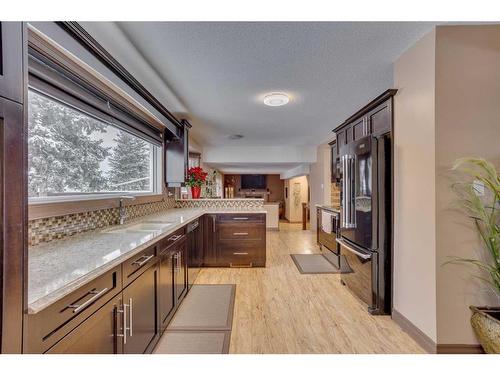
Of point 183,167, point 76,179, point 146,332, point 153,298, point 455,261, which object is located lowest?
point 146,332

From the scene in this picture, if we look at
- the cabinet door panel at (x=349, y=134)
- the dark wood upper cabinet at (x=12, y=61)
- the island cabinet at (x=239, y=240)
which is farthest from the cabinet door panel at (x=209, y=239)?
the dark wood upper cabinet at (x=12, y=61)

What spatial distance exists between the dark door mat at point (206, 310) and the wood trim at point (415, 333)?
150cm

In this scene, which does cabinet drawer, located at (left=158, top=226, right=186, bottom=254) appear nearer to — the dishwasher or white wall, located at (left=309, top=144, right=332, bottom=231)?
the dishwasher

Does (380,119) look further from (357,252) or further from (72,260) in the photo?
(72,260)

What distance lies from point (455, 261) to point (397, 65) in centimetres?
173

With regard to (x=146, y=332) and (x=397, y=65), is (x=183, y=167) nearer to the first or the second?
(x=146, y=332)

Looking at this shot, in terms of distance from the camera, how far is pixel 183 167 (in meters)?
3.91

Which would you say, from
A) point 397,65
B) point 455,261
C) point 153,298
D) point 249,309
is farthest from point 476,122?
point 153,298

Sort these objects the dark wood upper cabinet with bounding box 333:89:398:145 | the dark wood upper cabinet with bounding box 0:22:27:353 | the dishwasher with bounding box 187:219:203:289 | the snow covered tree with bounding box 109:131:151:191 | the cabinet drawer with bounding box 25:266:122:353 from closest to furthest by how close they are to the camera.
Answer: the dark wood upper cabinet with bounding box 0:22:27:353 → the cabinet drawer with bounding box 25:266:122:353 → the dark wood upper cabinet with bounding box 333:89:398:145 → the snow covered tree with bounding box 109:131:151:191 → the dishwasher with bounding box 187:219:203:289

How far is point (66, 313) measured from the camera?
97 cm

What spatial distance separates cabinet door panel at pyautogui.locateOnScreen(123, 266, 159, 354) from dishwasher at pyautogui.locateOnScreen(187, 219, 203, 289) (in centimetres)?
120

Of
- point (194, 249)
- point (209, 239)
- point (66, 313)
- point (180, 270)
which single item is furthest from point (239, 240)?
point (66, 313)

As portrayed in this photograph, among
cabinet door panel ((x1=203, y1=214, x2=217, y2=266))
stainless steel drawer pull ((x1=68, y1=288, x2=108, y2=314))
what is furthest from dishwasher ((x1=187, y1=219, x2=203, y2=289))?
stainless steel drawer pull ((x1=68, y1=288, x2=108, y2=314))

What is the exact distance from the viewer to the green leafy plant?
65.9 inches
